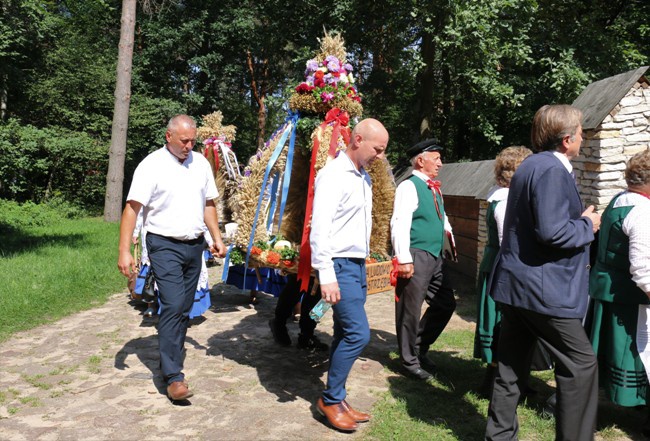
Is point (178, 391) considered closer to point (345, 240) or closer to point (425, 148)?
point (345, 240)

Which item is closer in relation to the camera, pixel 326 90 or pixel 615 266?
pixel 615 266

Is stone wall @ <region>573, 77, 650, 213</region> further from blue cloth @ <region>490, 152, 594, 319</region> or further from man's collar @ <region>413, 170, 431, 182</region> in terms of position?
blue cloth @ <region>490, 152, 594, 319</region>

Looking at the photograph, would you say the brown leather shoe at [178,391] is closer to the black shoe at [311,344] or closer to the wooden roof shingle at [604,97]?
the black shoe at [311,344]

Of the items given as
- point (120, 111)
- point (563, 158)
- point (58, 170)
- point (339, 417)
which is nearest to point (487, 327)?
point (339, 417)

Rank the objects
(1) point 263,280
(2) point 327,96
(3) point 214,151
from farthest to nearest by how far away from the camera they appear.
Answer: (3) point 214,151
(1) point 263,280
(2) point 327,96

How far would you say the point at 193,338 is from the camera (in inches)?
243

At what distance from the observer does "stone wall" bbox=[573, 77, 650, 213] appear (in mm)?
5879

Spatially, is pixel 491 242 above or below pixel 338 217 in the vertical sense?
below

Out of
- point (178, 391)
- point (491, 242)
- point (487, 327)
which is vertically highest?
point (491, 242)

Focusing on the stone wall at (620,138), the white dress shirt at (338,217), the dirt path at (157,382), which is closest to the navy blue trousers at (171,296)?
the dirt path at (157,382)

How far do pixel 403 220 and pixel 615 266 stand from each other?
1716 millimetres

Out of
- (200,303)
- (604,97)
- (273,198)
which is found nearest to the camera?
(273,198)

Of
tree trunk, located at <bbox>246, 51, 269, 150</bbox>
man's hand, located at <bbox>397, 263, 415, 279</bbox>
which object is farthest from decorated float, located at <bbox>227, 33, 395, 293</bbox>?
tree trunk, located at <bbox>246, 51, 269, 150</bbox>

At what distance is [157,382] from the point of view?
483 cm
